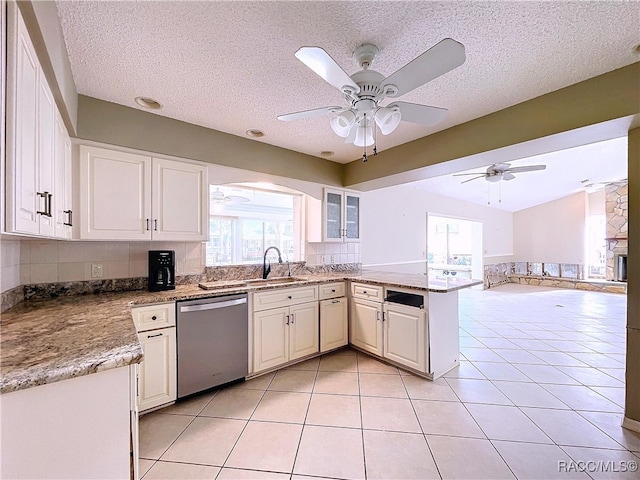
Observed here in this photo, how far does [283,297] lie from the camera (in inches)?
112

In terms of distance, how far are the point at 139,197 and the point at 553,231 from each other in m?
10.9

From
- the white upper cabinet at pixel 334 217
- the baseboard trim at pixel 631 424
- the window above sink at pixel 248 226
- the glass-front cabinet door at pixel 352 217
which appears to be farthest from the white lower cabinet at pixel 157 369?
the window above sink at pixel 248 226

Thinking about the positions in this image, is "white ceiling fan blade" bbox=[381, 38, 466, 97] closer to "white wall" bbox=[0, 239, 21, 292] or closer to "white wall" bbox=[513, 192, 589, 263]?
"white wall" bbox=[0, 239, 21, 292]

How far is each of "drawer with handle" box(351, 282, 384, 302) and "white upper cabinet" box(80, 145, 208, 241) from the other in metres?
1.80

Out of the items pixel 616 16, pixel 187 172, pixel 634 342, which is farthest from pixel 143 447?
pixel 616 16

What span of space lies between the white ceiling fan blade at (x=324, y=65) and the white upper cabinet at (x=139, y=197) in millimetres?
1765

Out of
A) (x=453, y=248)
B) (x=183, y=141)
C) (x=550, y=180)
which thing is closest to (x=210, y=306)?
(x=183, y=141)

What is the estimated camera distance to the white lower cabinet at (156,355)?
6.68 ft

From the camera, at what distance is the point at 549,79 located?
1866mm

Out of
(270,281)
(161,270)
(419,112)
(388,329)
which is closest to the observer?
(419,112)

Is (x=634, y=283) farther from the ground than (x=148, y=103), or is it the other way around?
(x=148, y=103)

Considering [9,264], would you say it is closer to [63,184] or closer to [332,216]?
[63,184]

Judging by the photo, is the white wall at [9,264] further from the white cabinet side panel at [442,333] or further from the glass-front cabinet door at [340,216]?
the white cabinet side panel at [442,333]

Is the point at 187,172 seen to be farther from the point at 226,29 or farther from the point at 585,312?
the point at 585,312
